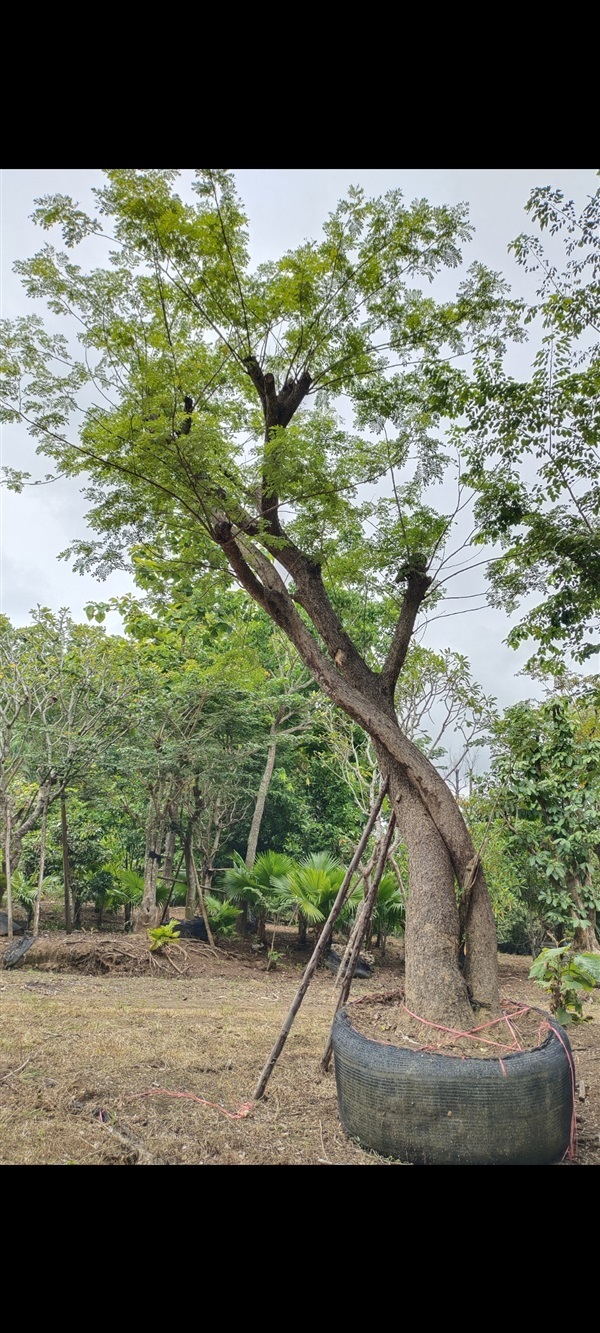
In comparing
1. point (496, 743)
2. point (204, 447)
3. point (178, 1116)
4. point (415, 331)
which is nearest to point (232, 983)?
point (496, 743)

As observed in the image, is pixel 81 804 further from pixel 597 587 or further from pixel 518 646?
pixel 597 587

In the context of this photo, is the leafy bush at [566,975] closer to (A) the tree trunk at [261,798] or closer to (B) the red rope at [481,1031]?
(B) the red rope at [481,1031]

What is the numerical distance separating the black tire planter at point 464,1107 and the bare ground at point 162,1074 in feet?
0.56

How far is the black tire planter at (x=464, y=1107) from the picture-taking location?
2867 millimetres

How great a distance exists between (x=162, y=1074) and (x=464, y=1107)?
6.50 feet

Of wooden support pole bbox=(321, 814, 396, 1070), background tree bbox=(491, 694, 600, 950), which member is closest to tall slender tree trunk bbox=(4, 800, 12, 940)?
wooden support pole bbox=(321, 814, 396, 1070)

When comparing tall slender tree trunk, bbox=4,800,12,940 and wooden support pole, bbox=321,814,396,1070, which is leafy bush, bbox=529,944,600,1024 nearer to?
wooden support pole, bbox=321,814,396,1070

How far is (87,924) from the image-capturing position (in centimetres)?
1144

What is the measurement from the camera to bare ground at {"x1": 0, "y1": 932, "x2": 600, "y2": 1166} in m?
3.09

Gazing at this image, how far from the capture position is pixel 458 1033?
340 cm

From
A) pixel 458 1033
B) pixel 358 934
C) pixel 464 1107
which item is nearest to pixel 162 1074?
pixel 358 934

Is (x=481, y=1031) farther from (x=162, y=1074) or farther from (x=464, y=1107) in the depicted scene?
(x=162, y=1074)

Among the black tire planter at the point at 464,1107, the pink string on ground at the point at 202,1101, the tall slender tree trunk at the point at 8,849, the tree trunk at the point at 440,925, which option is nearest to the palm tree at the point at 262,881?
the tall slender tree trunk at the point at 8,849
